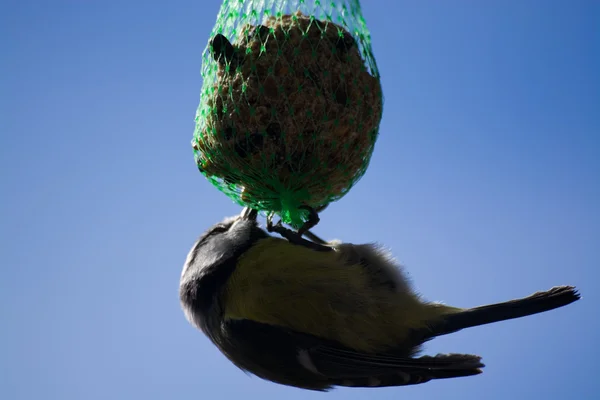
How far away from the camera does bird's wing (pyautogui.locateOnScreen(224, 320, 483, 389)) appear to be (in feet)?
8.23

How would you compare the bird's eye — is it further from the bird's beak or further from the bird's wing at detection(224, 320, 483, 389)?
the bird's wing at detection(224, 320, 483, 389)

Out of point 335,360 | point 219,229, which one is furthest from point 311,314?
point 219,229

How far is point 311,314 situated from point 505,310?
0.86 meters

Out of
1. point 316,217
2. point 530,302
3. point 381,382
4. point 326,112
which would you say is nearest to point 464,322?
point 530,302

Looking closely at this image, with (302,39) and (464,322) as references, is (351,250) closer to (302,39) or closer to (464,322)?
(464,322)

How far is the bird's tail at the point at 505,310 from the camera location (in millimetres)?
2746

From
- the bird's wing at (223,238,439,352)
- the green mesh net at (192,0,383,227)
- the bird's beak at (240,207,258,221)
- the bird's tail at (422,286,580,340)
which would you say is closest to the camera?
the green mesh net at (192,0,383,227)

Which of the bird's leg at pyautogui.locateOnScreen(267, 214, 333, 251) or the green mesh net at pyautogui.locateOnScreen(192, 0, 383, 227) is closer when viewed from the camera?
the green mesh net at pyautogui.locateOnScreen(192, 0, 383, 227)

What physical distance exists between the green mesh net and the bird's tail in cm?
82

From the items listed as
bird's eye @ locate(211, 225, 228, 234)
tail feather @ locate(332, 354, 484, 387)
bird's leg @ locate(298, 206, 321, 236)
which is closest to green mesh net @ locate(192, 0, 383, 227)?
bird's leg @ locate(298, 206, 321, 236)

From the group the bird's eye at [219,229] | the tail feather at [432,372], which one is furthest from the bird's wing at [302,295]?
the bird's eye at [219,229]

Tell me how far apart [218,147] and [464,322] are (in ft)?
4.35

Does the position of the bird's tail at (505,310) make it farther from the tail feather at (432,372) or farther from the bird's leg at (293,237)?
the bird's leg at (293,237)

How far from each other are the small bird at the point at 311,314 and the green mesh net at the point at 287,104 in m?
0.27
